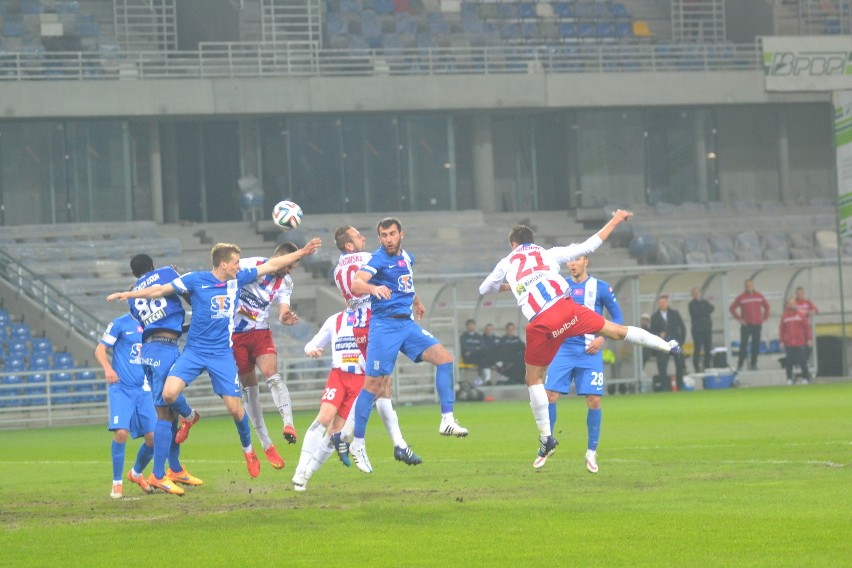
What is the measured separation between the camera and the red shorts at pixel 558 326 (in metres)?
13.8

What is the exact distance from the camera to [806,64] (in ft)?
149

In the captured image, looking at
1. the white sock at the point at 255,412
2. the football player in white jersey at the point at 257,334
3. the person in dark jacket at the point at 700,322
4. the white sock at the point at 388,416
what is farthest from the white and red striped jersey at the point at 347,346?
the person in dark jacket at the point at 700,322

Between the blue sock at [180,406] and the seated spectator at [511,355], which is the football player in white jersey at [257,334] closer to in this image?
the blue sock at [180,406]

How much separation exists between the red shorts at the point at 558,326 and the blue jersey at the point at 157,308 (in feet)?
10.4

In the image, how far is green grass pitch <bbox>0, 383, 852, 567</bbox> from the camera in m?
9.33

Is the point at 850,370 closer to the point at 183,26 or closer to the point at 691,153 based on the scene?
the point at 691,153

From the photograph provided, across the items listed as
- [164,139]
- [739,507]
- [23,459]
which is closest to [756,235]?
[164,139]

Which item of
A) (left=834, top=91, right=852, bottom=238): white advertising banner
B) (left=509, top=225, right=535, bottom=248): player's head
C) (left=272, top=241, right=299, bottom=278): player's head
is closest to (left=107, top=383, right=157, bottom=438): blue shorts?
(left=272, top=241, right=299, bottom=278): player's head

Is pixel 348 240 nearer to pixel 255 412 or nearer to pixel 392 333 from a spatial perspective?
pixel 392 333

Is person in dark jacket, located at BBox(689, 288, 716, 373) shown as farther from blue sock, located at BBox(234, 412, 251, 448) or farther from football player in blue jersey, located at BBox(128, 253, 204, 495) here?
football player in blue jersey, located at BBox(128, 253, 204, 495)

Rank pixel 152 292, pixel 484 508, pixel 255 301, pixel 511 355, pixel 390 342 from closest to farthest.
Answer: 1. pixel 484 508
2. pixel 152 292
3. pixel 390 342
4. pixel 255 301
5. pixel 511 355

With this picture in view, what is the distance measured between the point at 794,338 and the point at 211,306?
21.5 meters

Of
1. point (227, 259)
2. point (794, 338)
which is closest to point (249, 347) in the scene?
point (227, 259)

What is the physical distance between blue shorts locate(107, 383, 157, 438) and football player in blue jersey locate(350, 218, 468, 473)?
6.80 feet
